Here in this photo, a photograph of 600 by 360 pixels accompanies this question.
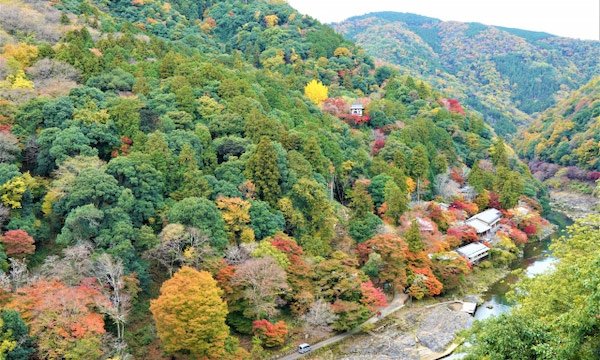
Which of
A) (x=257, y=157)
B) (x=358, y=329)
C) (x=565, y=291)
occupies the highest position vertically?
(x=565, y=291)

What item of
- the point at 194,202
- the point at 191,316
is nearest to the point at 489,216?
the point at 194,202

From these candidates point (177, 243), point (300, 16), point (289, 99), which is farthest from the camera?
point (300, 16)

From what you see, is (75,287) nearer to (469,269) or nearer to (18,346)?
(18,346)

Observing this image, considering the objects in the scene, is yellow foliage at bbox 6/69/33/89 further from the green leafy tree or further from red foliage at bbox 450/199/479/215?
red foliage at bbox 450/199/479/215

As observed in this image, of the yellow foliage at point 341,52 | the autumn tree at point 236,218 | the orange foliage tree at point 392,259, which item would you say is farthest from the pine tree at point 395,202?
the yellow foliage at point 341,52

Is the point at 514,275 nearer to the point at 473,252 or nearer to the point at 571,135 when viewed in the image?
the point at 473,252

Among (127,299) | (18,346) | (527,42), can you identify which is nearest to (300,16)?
(127,299)

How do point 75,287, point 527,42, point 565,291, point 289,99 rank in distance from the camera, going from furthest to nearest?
point 527,42
point 289,99
point 75,287
point 565,291
